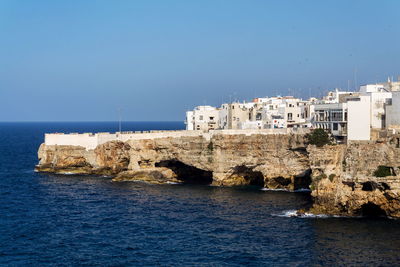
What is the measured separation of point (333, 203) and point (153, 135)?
3363 cm

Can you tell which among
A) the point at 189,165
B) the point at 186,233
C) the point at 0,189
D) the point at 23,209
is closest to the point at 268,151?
the point at 189,165

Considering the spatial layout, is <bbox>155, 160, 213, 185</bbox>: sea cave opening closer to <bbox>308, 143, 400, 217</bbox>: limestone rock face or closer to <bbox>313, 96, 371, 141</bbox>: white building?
<bbox>313, 96, 371, 141</bbox>: white building

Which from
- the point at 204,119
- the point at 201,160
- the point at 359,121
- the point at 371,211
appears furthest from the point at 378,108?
the point at 204,119

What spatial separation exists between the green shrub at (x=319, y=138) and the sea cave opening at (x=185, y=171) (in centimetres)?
2053

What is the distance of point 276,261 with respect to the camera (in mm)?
40281

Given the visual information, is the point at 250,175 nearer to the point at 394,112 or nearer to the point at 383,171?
the point at 394,112

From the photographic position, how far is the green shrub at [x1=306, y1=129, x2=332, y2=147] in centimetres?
6066

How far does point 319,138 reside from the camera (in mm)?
61406

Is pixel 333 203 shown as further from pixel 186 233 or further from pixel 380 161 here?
pixel 186 233

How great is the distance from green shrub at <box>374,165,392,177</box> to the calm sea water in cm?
425

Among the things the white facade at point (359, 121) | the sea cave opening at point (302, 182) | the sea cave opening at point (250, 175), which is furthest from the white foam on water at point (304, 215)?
the sea cave opening at point (250, 175)

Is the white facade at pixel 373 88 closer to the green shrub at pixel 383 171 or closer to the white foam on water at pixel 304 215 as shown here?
the green shrub at pixel 383 171

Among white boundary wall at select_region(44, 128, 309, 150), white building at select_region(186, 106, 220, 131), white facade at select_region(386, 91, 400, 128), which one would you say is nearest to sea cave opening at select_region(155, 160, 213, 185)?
white boundary wall at select_region(44, 128, 309, 150)

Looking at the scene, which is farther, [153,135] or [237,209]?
[153,135]
